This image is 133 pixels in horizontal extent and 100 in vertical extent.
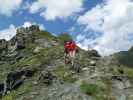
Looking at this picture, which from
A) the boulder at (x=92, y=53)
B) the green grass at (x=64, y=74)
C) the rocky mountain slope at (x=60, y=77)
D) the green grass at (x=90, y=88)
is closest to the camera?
the green grass at (x=90, y=88)

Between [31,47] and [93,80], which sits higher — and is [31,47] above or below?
above

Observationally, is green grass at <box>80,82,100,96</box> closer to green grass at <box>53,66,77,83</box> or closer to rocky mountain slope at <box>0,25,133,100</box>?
rocky mountain slope at <box>0,25,133,100</box>

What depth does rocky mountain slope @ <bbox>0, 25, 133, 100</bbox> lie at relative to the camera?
43812 millimetres

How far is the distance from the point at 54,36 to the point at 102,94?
41.3m

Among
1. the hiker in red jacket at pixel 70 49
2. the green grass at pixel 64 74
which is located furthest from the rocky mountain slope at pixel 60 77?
the hiker in red jacket at pixel 70 49

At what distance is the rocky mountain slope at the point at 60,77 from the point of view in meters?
43.8

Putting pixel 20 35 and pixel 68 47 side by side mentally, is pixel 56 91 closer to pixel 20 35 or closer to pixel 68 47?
pixel 68 47

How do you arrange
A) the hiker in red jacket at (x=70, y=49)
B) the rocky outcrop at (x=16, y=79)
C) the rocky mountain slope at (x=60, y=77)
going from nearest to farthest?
the rocky mountain slope at (x=60, y=77) → the hiker in red jacket at (x=70, y=49) → the rocky outcrop at (x=16, y=79)

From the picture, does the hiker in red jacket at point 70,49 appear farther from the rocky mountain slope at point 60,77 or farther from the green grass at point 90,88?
the green grass at point 90,88

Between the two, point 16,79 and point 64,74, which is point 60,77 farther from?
point 16,79

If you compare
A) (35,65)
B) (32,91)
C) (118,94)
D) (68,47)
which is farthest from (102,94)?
(35,65)

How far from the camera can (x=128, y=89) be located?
4556 centimetres

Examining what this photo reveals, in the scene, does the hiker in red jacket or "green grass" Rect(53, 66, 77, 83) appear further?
the hiker in red jacket

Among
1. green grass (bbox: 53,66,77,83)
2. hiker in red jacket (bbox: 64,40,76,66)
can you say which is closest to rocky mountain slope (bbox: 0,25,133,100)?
green grass (bbox: 53,66,77,83)
